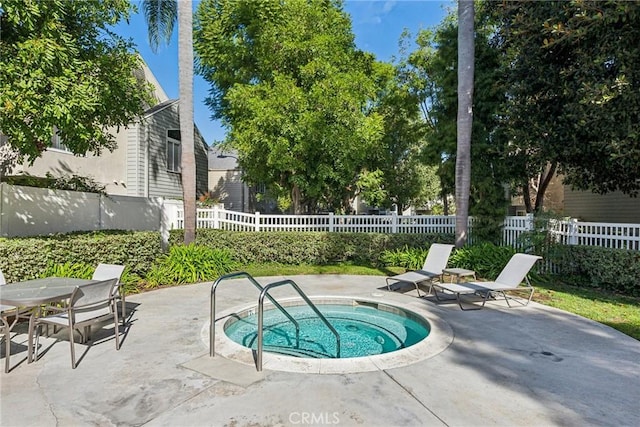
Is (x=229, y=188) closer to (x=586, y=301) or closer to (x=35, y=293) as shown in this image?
(x=35, y=293)

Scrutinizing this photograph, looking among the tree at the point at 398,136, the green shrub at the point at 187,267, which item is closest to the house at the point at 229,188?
the tree at the point at 398,136

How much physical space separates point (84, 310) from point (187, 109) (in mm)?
6877

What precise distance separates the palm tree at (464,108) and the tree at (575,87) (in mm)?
1167

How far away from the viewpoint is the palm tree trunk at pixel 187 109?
9.65 meters

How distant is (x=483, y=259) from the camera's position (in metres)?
9.16

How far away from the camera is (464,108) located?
31.2 ft

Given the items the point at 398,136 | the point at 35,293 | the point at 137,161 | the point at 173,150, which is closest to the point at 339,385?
the point at 35,293

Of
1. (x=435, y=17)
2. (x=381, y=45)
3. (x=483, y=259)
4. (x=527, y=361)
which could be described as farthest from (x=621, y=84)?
(x=381, y=45)

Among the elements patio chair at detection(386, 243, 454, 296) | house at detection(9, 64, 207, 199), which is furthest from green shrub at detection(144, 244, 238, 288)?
house at detection(9, 64, 207, 199)

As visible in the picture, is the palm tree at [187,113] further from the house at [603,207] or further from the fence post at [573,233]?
the house at [603,207]

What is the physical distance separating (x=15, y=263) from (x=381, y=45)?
1626 cm

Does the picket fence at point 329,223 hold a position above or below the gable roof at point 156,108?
below

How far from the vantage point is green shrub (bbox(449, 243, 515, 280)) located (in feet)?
29.4

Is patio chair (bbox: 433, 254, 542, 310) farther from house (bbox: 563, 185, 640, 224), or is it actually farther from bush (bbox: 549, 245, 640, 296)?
house (bbox: 563, 185, 640, 224)
